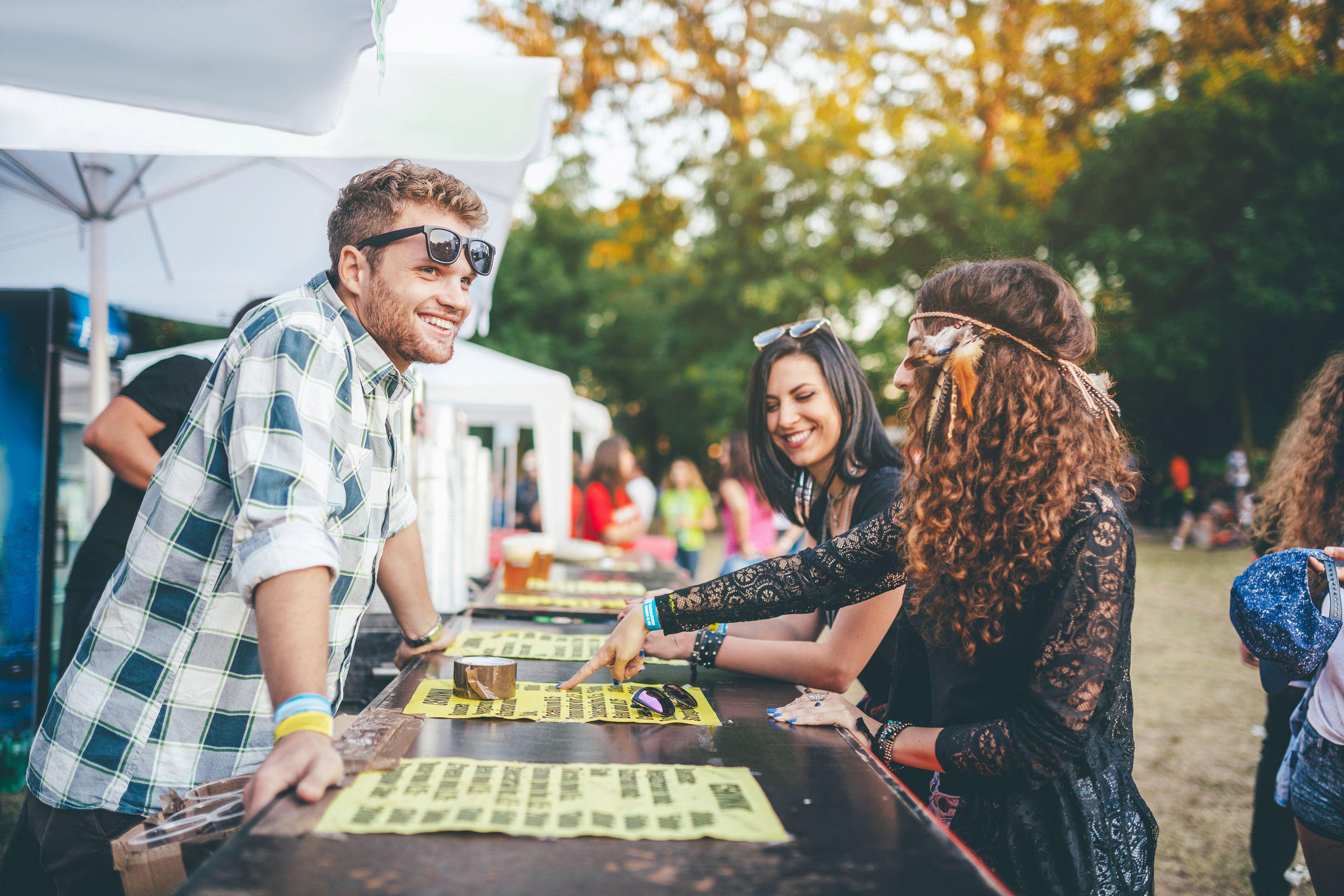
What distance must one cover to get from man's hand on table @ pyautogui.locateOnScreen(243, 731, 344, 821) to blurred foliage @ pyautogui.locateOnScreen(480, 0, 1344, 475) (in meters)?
11.5

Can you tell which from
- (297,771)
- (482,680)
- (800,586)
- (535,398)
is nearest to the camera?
(297,771)

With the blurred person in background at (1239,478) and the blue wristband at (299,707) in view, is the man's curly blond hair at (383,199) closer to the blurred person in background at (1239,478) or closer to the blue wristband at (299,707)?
the blue wristband at (299,707)

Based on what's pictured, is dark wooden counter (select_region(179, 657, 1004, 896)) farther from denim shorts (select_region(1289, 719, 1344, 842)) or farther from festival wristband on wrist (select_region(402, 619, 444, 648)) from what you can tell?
denim shorts (select_region(1289, 719, 1344, 842))

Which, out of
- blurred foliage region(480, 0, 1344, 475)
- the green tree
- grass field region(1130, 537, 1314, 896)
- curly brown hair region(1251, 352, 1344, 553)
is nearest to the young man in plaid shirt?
curly brown hair region(1251, 352, 1344, 553)

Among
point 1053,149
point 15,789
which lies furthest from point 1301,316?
point 15,789

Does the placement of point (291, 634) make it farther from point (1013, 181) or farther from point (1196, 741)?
point (1013, 181)

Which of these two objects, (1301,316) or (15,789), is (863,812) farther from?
(1301,316)

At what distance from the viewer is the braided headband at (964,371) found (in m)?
1.48

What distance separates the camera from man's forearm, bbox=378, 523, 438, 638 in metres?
1.99

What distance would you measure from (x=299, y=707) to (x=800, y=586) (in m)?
0.99

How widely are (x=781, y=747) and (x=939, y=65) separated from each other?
1541 cm

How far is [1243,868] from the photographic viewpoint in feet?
10.3

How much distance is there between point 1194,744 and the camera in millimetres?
4578

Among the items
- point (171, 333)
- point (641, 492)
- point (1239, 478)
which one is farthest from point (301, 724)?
point (1239, 478)
